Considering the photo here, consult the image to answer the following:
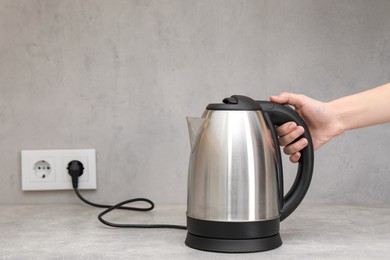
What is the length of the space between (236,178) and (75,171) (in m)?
0.54

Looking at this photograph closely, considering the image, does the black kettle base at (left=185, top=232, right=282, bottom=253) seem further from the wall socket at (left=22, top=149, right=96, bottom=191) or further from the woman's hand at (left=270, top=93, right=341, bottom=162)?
the wall socket at (left=22, top=149, right=96, bottom=191)

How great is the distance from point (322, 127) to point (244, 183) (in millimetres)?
295

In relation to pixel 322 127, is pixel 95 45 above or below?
above

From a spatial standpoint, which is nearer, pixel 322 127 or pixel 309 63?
pixel 322 127

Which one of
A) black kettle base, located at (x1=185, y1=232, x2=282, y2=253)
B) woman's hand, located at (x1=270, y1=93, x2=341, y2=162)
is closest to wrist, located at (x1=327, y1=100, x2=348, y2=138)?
woman's hand, located at (x1=270, y1=93, x2=341, y2=162)

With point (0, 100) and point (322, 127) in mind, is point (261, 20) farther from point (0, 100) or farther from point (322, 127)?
point (0, 100)

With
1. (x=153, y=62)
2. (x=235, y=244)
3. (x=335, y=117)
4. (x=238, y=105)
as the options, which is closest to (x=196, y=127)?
(x=238, y=105)

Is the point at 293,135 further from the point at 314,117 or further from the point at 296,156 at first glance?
the point at 314,117

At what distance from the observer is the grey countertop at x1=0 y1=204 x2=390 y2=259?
37.1 inches

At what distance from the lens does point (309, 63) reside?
4.58ft

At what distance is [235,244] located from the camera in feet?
3.08

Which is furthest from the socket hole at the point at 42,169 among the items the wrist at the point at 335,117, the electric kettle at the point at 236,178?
the wrist at the point at 335,117

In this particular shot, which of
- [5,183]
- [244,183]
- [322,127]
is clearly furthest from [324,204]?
[5,183]

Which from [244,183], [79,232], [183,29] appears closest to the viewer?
[244,183]
